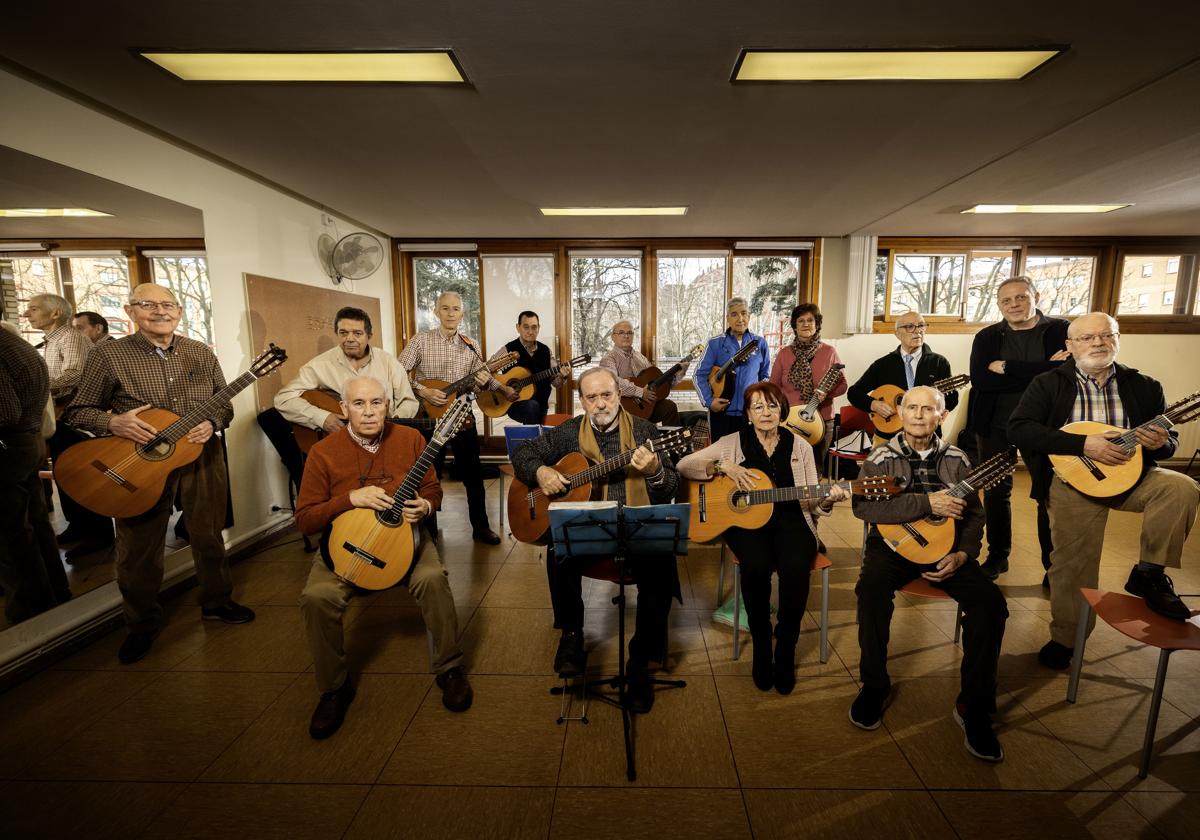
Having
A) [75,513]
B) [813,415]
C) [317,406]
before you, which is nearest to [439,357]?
[317,406]

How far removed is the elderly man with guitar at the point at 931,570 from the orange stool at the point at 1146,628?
0.36 metres

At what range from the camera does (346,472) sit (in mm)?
2398

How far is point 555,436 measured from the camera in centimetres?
273

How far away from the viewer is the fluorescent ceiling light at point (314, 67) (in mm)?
2359

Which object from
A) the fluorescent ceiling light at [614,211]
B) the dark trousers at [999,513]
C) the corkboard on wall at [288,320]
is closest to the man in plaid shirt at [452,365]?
the corkboard on wall at [288,320]

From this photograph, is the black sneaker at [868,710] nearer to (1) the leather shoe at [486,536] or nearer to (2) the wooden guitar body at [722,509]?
(2) the wooden guitar body at [722,509]

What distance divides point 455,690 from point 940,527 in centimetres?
230

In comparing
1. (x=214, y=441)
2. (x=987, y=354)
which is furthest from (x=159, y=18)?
(x=987, y=354)

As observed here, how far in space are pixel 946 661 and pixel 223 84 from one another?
4790mm

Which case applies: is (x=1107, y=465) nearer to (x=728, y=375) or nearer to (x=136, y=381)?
(x=728, y=375)

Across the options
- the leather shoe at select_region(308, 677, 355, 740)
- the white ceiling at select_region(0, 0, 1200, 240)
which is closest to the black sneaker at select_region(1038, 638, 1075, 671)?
the white ceiling at select_region(0, 0, 1200, 240)

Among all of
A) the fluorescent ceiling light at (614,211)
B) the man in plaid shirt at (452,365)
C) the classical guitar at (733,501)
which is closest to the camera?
the classical guitar at (733,501)

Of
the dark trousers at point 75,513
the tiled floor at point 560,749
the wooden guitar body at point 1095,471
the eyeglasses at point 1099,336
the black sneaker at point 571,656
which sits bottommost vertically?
the tiled floor at point 560,749

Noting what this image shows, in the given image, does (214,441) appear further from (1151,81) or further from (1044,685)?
(1151,81)
